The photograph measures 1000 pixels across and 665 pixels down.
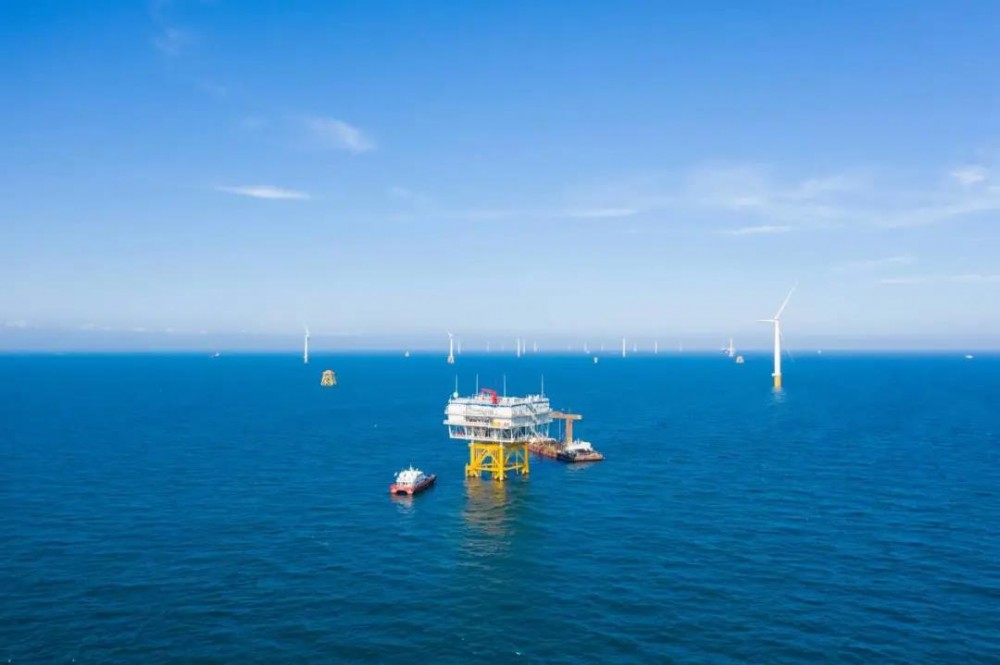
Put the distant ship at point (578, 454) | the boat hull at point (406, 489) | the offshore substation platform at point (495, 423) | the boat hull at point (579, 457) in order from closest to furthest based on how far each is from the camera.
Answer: the boat hull at point (406, 489) < the offshore substation platform at point (495, 423) < the boat hull at point (579, 457) < the distant ship at point (578, 454)

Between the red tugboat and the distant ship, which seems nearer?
the red tugboat

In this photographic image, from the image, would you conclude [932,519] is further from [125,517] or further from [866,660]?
[125,517]

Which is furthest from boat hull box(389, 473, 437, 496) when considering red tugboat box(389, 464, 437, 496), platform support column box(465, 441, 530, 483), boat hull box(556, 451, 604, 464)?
boat hull box(556, 451, 604, 464)

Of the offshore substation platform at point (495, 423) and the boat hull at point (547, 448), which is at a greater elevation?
the offshore substation platform at point (495, 423)

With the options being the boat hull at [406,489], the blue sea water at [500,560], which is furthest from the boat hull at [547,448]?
the boat hull at [406,489]

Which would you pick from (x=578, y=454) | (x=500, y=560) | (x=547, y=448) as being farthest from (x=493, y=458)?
(x=500, y=560)

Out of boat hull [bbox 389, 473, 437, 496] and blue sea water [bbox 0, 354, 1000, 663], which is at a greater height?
boat hull [bbox 389, 473, 437, 496]

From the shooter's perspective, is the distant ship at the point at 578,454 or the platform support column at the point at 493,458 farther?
the distant ship at the point at 578,454

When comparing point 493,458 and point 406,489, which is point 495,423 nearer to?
point 493,458

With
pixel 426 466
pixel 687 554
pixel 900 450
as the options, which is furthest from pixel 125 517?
pixel 900 450

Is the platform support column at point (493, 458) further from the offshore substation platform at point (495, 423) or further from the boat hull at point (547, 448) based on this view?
the boat hull at point (547, 448)

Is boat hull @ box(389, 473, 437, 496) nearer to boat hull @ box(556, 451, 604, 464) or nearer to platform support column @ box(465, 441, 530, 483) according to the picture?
platform support column @ box(465, 441, 530, 483)
